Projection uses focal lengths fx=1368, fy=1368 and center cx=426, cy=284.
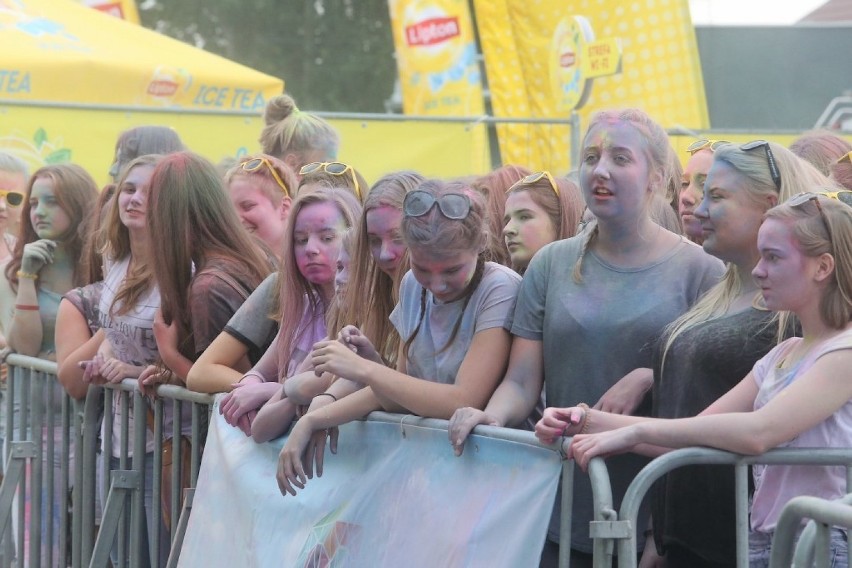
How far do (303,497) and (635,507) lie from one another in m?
1.42

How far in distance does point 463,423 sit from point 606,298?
54 centimetres

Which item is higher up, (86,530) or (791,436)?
(791,436)

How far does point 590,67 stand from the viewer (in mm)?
9234

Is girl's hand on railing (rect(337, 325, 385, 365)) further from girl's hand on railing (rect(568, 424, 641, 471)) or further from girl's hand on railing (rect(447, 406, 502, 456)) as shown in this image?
girl's hand on railing (rect(568, 424, 641, 471))

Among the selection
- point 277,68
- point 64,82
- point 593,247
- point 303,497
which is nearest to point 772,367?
point 593,247

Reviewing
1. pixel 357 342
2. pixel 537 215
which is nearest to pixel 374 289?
pixel 357 342

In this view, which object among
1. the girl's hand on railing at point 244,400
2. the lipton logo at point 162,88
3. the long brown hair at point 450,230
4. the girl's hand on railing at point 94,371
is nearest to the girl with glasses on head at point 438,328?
the long brown hair at point 450,230

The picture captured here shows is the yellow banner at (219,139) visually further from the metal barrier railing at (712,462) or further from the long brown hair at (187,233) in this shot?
the metal barrier railing at (712,462)

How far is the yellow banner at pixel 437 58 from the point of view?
12.2 m

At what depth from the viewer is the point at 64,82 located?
9.59m

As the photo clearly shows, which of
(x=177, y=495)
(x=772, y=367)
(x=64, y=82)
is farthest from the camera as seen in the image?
(x=64, y=82)

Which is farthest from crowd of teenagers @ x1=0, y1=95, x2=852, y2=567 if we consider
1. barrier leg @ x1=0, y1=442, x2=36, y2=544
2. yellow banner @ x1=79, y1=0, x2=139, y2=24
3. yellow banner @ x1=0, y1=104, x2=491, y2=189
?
yellow banner @ x1=79, y1=0, x2=139, y2=24

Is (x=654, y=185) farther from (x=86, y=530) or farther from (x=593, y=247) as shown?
(x=86, y=530)

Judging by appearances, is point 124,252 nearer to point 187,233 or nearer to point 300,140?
point 187,233
